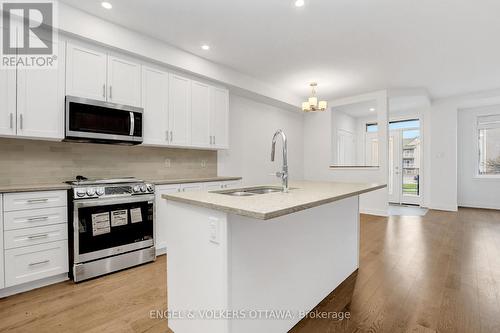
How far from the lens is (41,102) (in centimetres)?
240

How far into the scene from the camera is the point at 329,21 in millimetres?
2781

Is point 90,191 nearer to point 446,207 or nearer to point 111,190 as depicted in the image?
point 111,190

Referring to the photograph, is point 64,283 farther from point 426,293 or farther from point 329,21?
point 329,21

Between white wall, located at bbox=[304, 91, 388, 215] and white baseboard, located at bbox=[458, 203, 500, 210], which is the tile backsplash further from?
white baseboard, located at bbox=[458, 203, 500, 210]

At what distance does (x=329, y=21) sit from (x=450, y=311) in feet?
9.67

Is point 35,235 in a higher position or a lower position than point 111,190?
lower

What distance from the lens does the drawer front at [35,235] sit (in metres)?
2.13

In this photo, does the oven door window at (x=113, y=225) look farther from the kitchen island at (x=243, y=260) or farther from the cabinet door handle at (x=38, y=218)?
the kitchen island at (x=243, y=260)

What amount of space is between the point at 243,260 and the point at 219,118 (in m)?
2.98

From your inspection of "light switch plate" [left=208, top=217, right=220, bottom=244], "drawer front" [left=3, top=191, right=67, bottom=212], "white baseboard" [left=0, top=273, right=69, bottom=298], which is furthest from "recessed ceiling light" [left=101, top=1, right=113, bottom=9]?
"white baseboard" [left=0, top=273, right=69, bottom=298]

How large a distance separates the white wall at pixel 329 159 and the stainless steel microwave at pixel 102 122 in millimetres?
4554

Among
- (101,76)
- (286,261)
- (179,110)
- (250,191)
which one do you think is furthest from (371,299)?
(101,76)

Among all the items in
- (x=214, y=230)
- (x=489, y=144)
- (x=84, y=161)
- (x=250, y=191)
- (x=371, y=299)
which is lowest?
(x=371, y=299)

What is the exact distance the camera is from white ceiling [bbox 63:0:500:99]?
254cm
